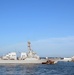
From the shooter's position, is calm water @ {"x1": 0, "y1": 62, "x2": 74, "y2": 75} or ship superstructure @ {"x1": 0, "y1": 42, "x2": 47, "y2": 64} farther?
ship superstructure @ {"x1": 0, "y1": 42, "x2": 47, "y2": 64}

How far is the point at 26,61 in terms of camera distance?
151 meters

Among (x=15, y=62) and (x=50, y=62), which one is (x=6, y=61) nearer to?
(x=15, y=62)

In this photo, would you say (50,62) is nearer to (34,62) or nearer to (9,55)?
(34,62)

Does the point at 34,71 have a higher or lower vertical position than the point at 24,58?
lower

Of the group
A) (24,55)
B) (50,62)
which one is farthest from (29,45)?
(50,62)

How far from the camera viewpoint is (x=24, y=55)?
531 ft

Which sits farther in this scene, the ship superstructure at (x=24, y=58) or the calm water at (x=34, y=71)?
the ship superstructure at (x=24, y=58)

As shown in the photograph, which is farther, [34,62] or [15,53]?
[15,53]

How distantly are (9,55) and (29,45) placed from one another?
12.9 m

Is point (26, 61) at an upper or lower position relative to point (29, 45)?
lower

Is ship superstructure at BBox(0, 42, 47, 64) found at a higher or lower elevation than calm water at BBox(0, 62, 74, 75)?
higher

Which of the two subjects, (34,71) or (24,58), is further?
(24,58)

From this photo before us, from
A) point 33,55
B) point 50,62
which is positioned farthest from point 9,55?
point 50,62

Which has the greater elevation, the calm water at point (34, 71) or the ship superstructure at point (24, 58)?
the ship superstructure at point (24, 58)
